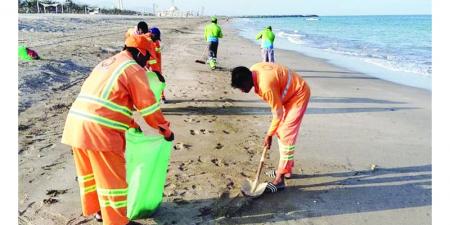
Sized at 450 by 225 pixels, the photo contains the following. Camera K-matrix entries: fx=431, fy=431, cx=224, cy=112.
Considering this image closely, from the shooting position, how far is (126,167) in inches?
158

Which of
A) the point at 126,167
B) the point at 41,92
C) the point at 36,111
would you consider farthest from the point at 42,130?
the point at 126,167

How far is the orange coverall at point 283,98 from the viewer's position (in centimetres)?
455

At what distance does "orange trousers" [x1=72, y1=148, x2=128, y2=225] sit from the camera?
3.56 m

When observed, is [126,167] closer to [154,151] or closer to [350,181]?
[154,151]

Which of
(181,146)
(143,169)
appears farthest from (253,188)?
(181,146)

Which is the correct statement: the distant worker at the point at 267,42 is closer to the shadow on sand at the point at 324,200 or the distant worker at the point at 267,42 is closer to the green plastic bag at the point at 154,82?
the shadow on sand at the point at 324,200

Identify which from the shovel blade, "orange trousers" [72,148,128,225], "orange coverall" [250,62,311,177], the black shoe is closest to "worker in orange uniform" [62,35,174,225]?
"orange trousers" [72,148,128,225]

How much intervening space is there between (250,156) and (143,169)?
7.70 ft

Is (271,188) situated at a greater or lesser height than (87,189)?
lesser

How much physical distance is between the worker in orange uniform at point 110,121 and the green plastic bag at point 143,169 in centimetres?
29

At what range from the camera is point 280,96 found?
15.8ft

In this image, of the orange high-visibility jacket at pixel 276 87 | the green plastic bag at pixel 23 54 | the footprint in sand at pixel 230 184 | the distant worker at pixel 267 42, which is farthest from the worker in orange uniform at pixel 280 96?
the distant worker at pixel 267 42

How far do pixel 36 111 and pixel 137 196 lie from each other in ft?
15.4

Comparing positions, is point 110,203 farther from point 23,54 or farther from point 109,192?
point 23,54
